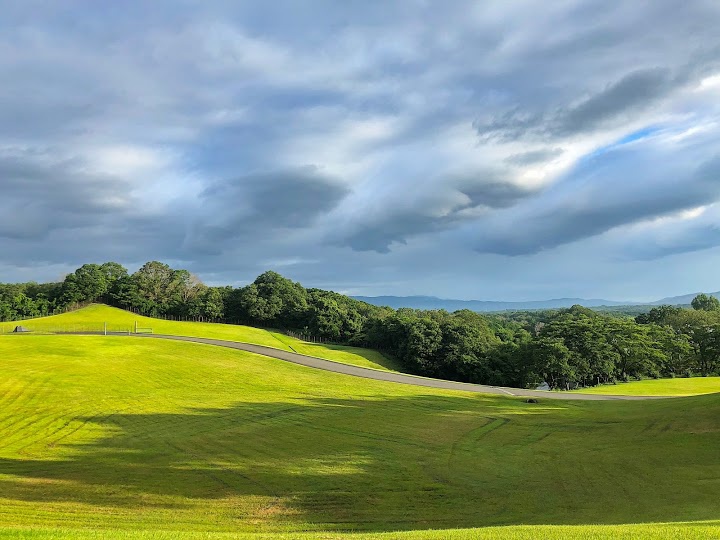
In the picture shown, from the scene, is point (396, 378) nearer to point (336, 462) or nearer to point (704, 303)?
point (336, 462)

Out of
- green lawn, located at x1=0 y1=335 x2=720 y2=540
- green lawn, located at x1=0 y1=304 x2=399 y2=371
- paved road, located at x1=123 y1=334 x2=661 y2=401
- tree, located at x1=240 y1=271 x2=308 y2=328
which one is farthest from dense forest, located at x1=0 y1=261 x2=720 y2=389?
green lawn, located at x1=0 y1=335 x2=720 y2=540

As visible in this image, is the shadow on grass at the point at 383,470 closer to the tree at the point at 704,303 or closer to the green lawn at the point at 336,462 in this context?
the green lawn at the point at 336,462

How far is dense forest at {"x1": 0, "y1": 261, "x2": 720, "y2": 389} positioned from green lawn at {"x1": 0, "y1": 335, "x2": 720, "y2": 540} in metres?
34.4

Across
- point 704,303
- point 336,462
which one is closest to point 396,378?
point 336,462


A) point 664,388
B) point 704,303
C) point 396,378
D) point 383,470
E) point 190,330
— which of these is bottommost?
point 664,388

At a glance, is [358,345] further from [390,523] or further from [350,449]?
[390,523]

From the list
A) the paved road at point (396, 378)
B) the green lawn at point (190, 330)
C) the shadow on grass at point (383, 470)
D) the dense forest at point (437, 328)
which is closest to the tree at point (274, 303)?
the dense forest at point (437, 328)

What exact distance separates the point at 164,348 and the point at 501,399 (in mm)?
38347

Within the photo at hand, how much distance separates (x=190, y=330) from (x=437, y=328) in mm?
43409

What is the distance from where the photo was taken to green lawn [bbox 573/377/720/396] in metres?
48.4

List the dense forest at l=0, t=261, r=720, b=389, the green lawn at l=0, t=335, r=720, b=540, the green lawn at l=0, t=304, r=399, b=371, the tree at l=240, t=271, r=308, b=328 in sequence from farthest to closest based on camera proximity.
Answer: the tree at l=240, t=271, r=308, b=328 < the green lawn at l=0, t=304, r=399, b=371 < the dense forest at l=0, t=261, r=720, b=389 < the green lawn at l=0, t=335, r=720, b=540

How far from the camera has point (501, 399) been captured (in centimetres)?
3950

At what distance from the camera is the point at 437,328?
86125 mm

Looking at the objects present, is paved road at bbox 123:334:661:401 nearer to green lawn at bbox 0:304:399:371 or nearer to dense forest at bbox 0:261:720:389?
green lawn at bbox 0:304:399:371
